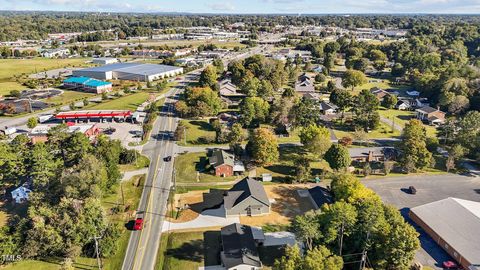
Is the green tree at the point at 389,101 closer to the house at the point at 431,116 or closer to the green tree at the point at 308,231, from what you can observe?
the house at the point at 431,116

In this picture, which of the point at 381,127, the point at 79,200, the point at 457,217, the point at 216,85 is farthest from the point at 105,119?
the point at 457,217

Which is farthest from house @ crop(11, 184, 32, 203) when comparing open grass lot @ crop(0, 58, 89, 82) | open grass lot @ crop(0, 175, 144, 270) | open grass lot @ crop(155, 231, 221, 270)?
open grass lot @ crop(0, 58, 89, 82)

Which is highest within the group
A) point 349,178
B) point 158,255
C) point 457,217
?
point 349,178

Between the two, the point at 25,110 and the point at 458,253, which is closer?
the point at 458,253

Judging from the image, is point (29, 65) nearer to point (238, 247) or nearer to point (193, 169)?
point (193, 169)

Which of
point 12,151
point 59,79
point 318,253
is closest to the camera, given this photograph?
point 318,253

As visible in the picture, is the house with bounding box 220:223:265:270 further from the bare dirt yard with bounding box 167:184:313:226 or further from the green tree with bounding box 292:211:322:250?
the green tree with bounding box 292:211:322:250

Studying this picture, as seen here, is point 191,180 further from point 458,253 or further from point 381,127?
point 381,127
